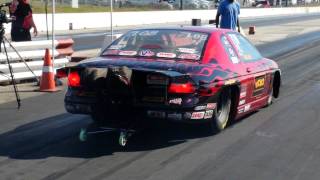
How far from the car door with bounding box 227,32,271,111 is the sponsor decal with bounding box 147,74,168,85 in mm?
1611

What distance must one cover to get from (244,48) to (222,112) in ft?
4.49

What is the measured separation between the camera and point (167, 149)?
6.84 meters

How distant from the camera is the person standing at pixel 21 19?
13.4m

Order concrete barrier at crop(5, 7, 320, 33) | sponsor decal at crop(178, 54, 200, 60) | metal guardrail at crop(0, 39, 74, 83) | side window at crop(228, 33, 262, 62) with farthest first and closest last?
concrete barrier at crop(5, 7, 320, 33) < metal guardrail at crop(0, 39, 74, 83) < side window at crop(228, 33, 262, 62) < sponsor decal at crop(178, 54, 200, 60)

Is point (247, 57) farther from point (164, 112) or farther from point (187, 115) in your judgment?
point (164, 112)

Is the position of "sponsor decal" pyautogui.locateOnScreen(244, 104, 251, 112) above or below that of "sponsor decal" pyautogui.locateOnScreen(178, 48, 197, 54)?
below

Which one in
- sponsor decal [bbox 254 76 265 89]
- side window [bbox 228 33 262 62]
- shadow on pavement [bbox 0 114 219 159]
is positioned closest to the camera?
shadow on pavement [bbox 0 114 219 159]

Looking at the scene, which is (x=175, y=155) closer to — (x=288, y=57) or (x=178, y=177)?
(x=178, y=177)

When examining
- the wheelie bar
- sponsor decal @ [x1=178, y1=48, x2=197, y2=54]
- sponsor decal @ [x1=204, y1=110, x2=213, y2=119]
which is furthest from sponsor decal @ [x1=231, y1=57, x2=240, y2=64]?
the wheelie bar

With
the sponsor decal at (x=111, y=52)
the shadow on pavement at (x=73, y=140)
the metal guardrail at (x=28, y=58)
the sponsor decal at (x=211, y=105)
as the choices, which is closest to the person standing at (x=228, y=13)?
the metal guardrail at (x=28, y=58)

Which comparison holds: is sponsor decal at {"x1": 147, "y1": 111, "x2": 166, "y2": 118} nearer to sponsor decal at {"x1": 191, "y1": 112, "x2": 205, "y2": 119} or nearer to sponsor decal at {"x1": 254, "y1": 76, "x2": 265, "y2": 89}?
sponsor decal at {"x1": 191, "y1": 112, "x2": 205, "y2": 119}

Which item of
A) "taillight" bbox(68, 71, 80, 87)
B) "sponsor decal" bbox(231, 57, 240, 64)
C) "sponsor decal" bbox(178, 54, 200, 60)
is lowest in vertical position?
"taillight" bbox(68, 71, 80, 87)

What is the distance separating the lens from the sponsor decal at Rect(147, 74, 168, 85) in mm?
6707

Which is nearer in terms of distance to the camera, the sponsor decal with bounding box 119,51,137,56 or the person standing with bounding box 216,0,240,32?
the sponsor decal with bounding box 119,51,137,56
